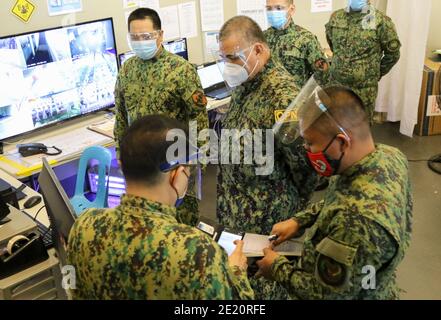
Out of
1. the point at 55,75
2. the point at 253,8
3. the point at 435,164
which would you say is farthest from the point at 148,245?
the point at 253,8

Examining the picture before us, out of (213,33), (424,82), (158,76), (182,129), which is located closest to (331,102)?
(182,129)

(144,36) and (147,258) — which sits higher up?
(144,36)

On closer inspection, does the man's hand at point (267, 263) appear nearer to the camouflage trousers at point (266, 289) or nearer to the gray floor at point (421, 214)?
the camouflage trousers at point (266, 289)

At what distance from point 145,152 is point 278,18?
8.43 ft

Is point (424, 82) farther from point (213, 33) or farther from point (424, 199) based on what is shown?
point (213, 33)

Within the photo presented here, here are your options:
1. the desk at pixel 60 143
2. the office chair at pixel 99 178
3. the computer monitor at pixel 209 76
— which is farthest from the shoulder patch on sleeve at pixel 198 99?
the computer monitor at pixel 209 76

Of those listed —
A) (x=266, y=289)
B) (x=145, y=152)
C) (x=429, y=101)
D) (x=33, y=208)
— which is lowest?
(x=266, y=289)

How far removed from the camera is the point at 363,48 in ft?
12.6

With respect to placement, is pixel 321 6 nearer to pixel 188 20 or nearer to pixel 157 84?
pixel 188 20

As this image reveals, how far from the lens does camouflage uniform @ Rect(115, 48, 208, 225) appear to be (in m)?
2.60

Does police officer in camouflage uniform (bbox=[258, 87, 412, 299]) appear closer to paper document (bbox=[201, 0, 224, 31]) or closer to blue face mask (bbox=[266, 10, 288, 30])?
blue face mask (bbox=[266, 10, 288, 30])

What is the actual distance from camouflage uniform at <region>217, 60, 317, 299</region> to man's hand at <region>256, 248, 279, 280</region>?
1.39ft

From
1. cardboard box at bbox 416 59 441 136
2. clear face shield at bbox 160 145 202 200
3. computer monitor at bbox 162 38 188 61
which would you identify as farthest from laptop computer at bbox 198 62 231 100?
clear face shield at bbox 160 145 202 200

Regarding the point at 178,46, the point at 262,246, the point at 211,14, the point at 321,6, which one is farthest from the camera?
the point at 321,6
